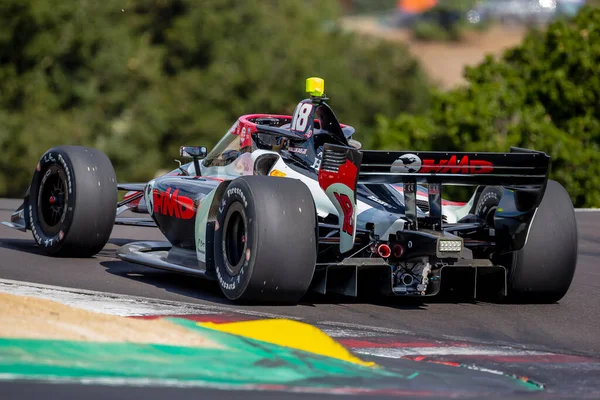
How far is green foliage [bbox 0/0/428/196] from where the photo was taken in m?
39.5

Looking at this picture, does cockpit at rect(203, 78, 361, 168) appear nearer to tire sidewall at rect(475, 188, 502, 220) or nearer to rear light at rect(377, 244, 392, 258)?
tire sidewall at rect(475, 188, 502, 220)

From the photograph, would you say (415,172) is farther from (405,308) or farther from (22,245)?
(22,245)

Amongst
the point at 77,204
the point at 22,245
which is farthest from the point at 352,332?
the point at 22,245

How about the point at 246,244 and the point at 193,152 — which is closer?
the point at 246,244

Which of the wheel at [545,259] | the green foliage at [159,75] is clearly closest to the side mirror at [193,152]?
the wheel at [545,259]

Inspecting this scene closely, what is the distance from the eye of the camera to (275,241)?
7941mm

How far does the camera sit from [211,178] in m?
9.96

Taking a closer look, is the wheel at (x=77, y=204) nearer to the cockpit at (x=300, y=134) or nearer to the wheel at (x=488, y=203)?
the cockpit at (x=300, y=134)

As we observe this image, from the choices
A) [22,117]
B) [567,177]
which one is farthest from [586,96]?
[22,117]

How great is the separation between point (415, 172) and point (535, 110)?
78.7 ft

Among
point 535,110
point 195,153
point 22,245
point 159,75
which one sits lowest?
point 22,245

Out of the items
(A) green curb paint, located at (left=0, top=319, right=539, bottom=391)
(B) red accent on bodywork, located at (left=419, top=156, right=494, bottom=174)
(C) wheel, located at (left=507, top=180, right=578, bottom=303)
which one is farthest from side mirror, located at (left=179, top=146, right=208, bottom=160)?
(A) green curb paint, located at (left=0, top=319, right=539, bottom=391)

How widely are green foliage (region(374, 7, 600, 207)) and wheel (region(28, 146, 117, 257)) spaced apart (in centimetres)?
1969

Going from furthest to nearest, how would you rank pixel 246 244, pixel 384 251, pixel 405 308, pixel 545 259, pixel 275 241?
pixel 545 259 < pixel 405 308 < pixel 384 251 < pixel 246 244 < pixel 275 241
